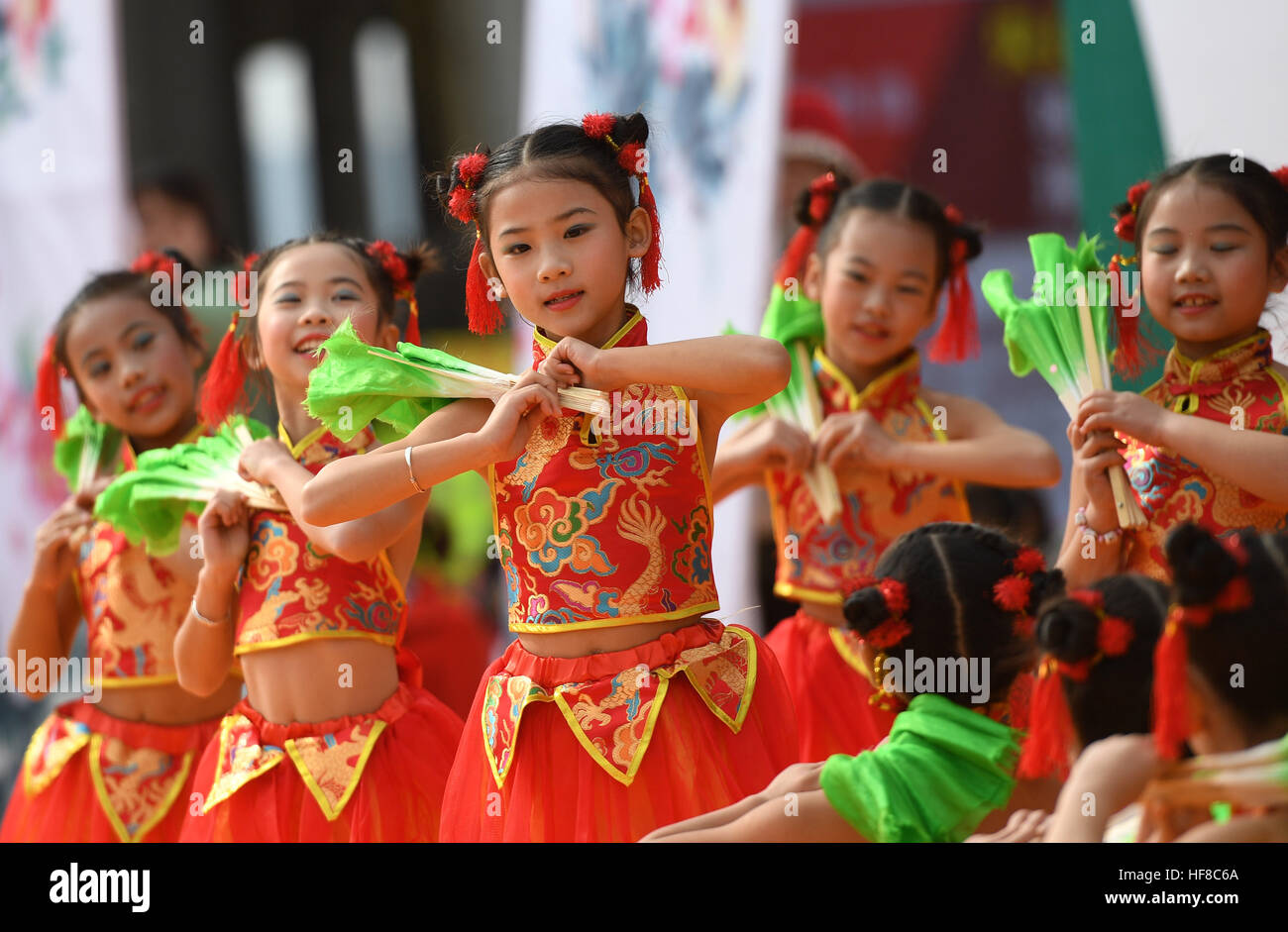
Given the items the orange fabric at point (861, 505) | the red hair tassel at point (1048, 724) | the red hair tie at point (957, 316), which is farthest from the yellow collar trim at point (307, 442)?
the red hair tassel at point (1048, 724)

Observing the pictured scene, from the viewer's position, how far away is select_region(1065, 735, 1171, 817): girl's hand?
1739mm

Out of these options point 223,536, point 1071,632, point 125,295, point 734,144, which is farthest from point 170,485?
point 1071,632

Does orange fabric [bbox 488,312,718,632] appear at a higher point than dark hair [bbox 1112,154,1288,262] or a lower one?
lower

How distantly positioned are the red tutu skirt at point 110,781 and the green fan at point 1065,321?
1.84 meters

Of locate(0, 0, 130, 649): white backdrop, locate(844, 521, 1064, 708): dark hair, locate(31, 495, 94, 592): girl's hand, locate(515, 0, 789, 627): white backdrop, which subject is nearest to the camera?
locate(844, 521, 1064, 708): dark hair

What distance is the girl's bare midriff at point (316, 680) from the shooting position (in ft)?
8.84

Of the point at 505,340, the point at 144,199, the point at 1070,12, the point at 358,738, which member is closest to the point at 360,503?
the point at 358,738

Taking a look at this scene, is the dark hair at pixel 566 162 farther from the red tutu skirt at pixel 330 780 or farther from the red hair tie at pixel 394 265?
the red tutu skirt at pixel 330 780

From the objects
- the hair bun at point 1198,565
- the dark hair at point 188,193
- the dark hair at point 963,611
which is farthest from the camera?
the dark hair at point 188,193

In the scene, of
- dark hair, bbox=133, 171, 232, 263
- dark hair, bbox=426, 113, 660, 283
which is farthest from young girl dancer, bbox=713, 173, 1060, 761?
dark hair, bbox=133, 171, 232, 263

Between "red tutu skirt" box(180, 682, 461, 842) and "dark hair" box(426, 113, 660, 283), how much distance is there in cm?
93

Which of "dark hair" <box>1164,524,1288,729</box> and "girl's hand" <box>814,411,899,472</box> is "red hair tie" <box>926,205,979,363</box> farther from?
"dark hair" <box>1164,524,1288,729</box>

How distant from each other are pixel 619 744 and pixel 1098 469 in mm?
941

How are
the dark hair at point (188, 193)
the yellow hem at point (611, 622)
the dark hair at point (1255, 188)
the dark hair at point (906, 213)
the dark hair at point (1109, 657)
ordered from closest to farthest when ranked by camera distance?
the dark hair at point (1109, 657), the yellow hem at point (611, 622), the dark hair at point (1255, 188), the dark hair at point (906, 213), the dark hair at point (188, 193)
